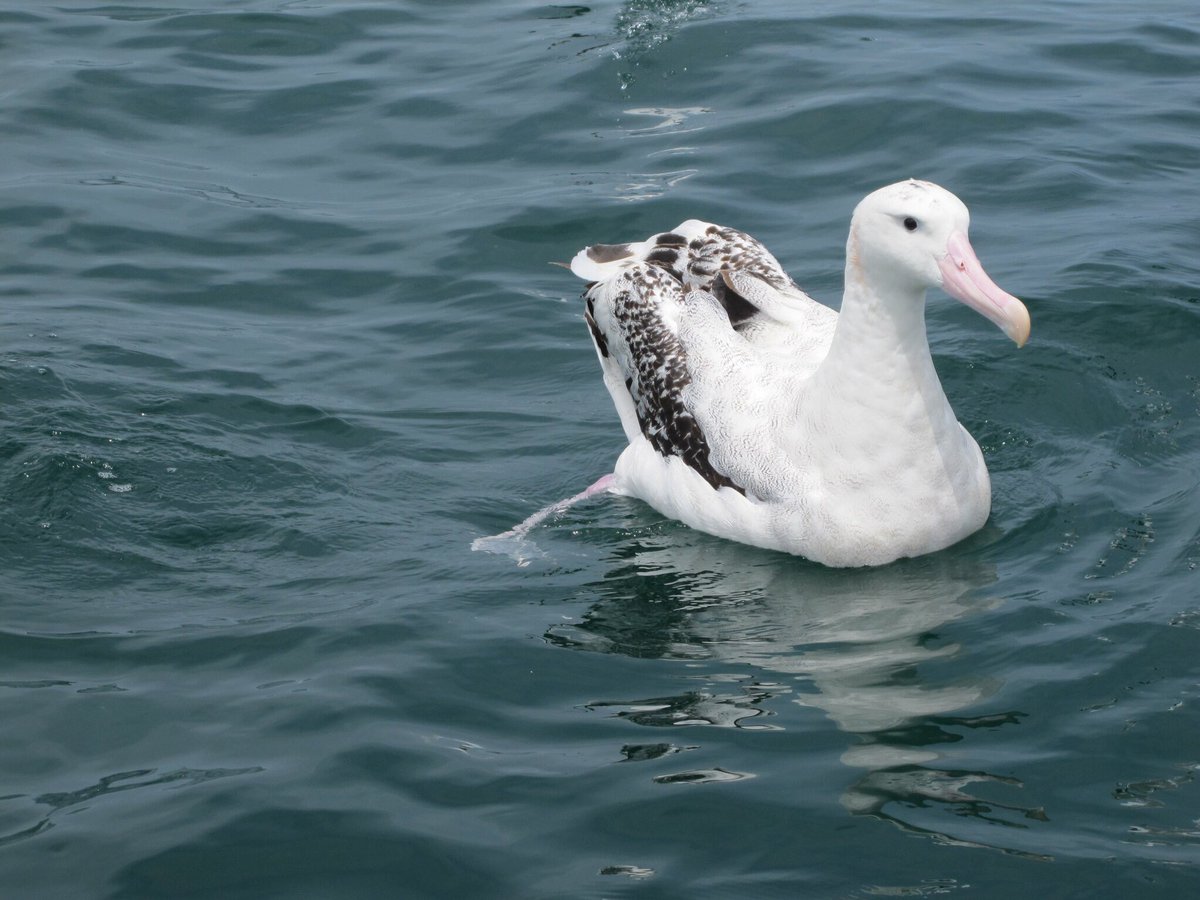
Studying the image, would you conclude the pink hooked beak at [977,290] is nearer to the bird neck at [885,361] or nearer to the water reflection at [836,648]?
the bird neck at [885,361]

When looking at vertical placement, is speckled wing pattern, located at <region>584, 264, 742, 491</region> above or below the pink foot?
above

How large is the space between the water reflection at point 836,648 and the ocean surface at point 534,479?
0.02 m

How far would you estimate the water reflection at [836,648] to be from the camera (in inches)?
228

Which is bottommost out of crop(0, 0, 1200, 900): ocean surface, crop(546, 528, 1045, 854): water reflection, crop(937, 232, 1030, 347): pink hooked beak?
crop(546, 528, 1045, 854): water reflection

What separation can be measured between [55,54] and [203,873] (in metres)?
12.1

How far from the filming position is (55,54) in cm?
1574

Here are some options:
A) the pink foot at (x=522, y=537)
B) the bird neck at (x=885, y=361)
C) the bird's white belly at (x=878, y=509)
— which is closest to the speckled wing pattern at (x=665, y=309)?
the bird's white belly at (x=878, y=509)

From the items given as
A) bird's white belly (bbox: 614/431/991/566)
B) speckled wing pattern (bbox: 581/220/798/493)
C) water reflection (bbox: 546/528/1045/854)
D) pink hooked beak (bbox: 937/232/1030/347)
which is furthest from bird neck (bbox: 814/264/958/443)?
speckled wing pattern (bbox: 581/220/798/493)

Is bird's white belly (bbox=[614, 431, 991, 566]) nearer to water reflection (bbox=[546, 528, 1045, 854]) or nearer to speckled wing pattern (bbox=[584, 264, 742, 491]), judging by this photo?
water reflection (bbox=[546, 528, 1045, 854])

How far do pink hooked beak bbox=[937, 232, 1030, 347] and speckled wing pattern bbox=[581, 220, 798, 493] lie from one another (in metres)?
1.69

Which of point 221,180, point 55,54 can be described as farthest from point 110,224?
point 55,54

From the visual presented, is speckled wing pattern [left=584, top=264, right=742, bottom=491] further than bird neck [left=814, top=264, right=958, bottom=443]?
Yes

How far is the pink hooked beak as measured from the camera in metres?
6.72

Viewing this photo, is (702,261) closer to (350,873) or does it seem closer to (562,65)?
(350,873)
